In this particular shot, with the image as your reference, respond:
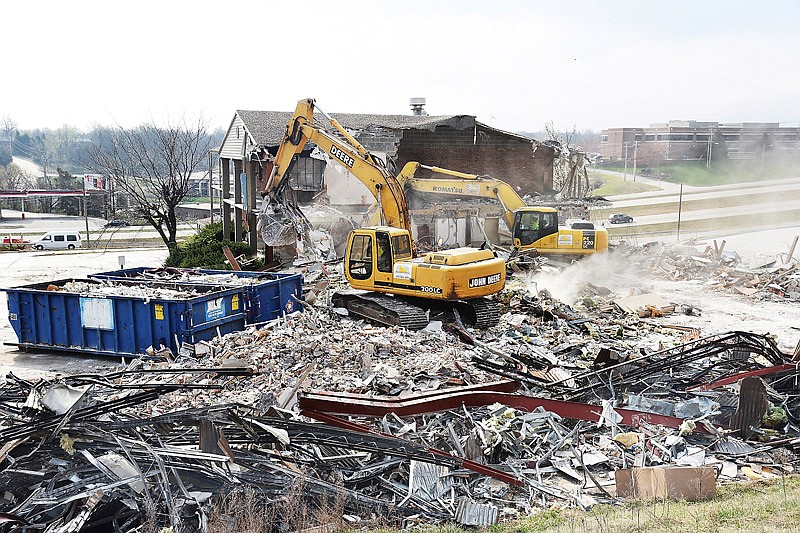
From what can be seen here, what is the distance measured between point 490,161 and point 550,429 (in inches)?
886

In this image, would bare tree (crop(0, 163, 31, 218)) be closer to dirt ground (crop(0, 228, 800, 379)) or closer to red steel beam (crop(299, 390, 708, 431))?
dirt ground (crop(0, 228, 800, 379))

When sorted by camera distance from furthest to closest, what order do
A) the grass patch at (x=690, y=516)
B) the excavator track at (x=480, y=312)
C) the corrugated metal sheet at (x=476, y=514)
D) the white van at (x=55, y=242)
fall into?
the white van at (x=55, y=242)
the excavator track at (x=480, y=312)
the corrugated metal sheet at (x=476, y=514)
the grass patch at (x=690, y=516)

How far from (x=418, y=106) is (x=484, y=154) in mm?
7328

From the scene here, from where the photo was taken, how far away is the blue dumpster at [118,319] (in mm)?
13766

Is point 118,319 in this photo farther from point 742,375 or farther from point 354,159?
point 742,375

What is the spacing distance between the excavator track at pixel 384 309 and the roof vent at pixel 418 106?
872 inches

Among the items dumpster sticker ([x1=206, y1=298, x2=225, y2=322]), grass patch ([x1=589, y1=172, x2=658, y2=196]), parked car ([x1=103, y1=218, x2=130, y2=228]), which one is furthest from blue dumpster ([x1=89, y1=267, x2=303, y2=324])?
grass patch ([x1=589, y1=172, x2=658, y2=196])

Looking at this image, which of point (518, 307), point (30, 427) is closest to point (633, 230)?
point (518, 307)

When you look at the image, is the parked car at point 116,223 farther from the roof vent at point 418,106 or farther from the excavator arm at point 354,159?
the excavator arm at point 354,159

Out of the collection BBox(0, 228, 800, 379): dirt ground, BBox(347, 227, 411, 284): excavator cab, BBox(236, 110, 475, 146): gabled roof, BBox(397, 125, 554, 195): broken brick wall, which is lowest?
BBox(0, 228, 800, 379): dirt ground

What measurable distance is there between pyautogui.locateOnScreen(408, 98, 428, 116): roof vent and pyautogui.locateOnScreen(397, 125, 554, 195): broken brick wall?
22.9 feet

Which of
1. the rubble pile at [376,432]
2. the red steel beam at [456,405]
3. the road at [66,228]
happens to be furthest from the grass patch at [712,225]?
the red steel beam at [456,405]

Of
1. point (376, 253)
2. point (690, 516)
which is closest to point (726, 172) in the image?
point (376, 253)

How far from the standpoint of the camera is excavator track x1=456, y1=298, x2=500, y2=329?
48.8ft
